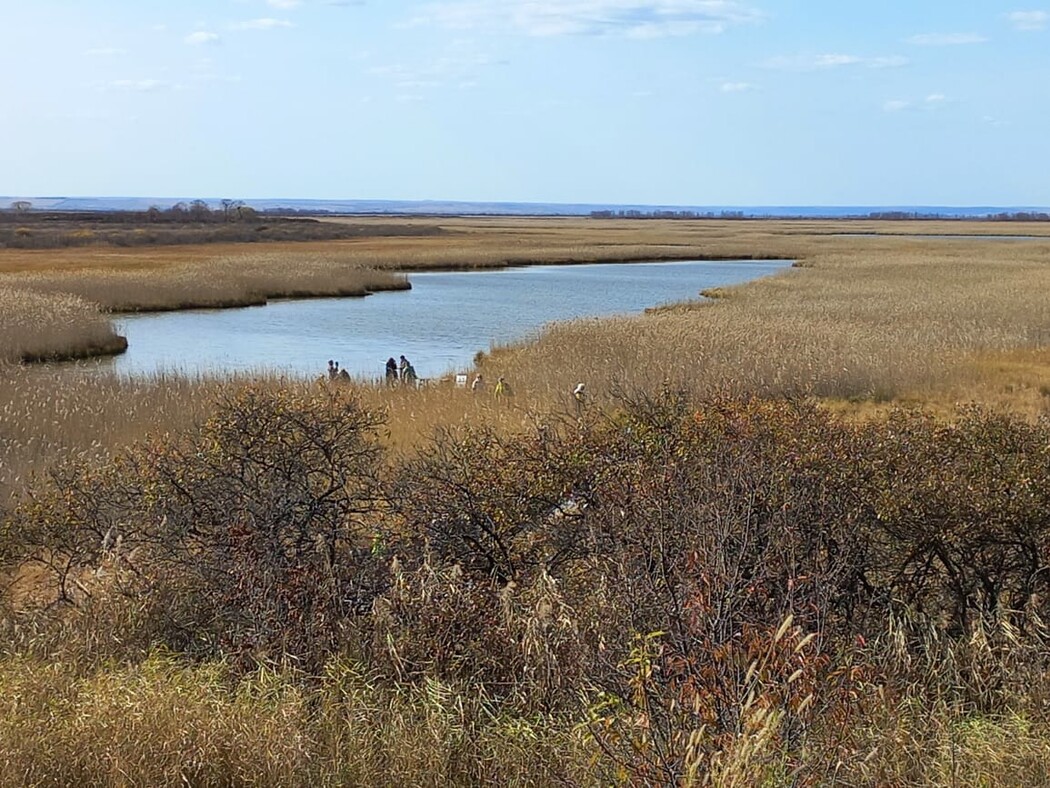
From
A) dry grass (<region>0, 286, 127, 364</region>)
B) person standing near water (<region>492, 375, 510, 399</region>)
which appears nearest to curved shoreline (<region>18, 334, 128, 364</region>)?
dry grass (<region>0, 286, 127, 364</region>)

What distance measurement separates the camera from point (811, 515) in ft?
18.6

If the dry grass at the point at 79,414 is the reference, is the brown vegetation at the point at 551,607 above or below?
above

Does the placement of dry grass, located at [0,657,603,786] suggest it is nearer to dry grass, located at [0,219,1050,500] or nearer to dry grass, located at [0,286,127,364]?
dry grass, located at [0,219,1050,500]

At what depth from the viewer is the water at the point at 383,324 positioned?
25000mm

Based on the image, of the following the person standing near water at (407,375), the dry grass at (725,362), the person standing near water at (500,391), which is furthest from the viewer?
the person standing near water at (407,375)

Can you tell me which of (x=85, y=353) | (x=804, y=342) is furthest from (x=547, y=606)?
(x=85, y=353)

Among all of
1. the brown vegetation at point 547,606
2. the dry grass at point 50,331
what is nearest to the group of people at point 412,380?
the brown vegetation at point 547,606

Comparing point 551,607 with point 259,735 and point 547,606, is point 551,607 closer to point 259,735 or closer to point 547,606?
point 547,606

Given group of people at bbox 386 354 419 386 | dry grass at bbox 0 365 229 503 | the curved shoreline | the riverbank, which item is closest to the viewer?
dry grass at bbox 0 365 229 503

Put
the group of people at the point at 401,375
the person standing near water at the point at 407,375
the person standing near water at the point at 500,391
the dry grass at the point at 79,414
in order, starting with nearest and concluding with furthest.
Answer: the dry grass at the point at 79,414 < the person standing near water at the point at 500,391 < the group of people at the point at 401,375 < the person standing near water at the point at 407,375

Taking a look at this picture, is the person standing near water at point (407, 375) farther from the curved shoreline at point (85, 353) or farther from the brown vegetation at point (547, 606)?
the brown vegetation at point (547, 606)

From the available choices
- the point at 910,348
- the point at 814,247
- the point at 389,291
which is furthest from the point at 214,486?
the point at 814,247

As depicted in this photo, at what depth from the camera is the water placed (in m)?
25.0

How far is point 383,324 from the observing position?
33.0 m
